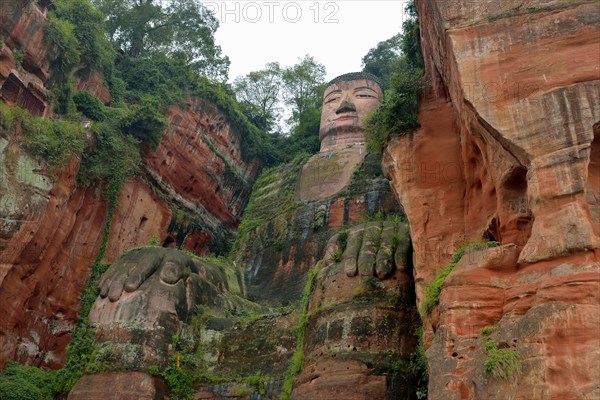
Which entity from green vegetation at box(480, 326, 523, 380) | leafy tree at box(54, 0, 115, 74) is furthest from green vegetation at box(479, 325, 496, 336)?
leafy tree at box(54, 0, 115, 74)

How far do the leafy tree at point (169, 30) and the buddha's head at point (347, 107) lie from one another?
22.6ft

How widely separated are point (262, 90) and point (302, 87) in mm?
2310

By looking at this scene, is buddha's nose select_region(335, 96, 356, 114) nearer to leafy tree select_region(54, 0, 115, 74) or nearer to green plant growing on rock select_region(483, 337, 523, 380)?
leafy tree select_region(54, 0, 115, 74)

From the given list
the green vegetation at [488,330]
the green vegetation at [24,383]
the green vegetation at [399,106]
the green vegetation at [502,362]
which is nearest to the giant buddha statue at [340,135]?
the green vegetation at [399,106]

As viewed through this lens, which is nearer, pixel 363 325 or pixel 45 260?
pixel 363 325

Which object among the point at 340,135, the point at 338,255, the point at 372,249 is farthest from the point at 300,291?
the point at 340,135

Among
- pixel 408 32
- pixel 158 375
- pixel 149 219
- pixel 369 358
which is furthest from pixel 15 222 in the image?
pixel 408 32

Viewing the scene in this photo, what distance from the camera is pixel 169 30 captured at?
112ft

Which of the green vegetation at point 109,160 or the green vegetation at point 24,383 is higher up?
the green vegetation at point 109,160

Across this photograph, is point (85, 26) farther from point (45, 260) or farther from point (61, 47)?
point (45, 260)

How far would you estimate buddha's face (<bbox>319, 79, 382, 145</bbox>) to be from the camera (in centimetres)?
3158

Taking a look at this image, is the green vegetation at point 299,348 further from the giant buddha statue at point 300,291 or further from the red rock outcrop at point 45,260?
the red rock outcrop at point 45,260

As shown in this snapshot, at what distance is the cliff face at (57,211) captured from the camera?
18984 mm

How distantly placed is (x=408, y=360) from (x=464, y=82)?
6.44 m
